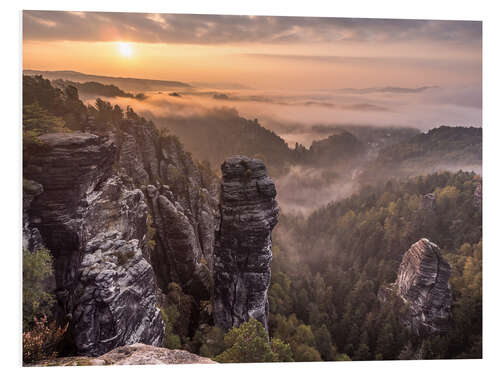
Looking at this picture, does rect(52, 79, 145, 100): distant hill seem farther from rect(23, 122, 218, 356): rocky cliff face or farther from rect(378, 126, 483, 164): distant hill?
rect(378, 126, 483, 164): distant hill

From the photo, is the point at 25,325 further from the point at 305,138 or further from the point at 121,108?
the point at 305,138

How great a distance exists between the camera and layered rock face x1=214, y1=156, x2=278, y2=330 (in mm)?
8086

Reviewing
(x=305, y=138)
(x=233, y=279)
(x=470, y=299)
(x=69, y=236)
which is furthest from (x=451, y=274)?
(x=69, y=236)

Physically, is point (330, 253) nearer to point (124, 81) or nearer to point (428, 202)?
point (428, 202)

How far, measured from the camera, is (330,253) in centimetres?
1023

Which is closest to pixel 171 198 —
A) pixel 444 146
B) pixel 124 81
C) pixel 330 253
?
pixel 124 81

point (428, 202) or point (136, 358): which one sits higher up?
point (428, 202)

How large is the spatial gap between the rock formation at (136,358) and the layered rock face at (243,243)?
1.46 m

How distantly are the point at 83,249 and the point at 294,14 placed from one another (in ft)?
25.0

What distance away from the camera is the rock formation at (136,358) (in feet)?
21.9

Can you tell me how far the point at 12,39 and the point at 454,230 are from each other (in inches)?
489

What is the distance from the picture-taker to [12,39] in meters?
7.00

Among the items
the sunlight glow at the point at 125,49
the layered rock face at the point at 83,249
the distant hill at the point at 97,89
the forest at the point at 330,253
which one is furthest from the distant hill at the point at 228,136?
the layered rock face at the point at 83,249

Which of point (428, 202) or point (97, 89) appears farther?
point (428, 202)
